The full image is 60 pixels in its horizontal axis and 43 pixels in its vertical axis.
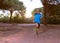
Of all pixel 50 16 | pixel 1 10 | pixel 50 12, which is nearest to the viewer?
pixel 50 12

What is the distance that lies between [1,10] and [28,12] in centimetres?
455

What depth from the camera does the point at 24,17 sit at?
32.0 m

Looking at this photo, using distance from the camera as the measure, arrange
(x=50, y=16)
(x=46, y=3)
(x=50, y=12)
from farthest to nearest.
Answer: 1. (x=50, y=16)
2. (x=50, y=12)
3. (x=46, y=3)

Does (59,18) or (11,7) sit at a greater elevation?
(11,7)

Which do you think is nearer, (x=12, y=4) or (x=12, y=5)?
(x=12, y=4)

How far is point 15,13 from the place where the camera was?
31266mm

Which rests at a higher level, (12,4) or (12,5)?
(12,4)

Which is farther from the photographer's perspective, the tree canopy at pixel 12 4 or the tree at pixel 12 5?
the tree at pixel 12 5

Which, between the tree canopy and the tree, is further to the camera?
the tree

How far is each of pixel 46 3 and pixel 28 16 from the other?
11429 millimetres

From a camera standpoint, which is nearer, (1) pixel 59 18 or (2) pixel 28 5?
(1) pixel 59 18

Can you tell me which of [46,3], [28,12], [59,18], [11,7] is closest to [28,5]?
[28,12]

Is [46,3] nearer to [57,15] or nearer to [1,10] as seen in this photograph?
[57,15]

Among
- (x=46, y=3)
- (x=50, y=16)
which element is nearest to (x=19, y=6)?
(x=50, y=16)
